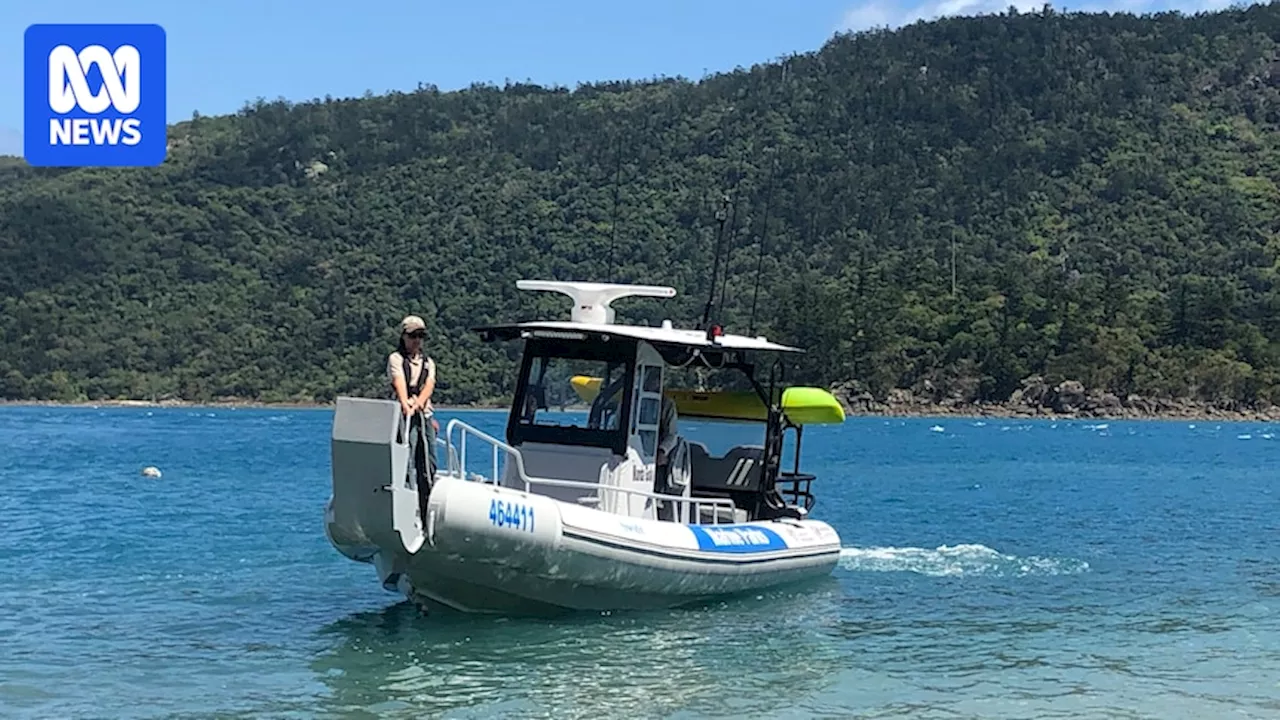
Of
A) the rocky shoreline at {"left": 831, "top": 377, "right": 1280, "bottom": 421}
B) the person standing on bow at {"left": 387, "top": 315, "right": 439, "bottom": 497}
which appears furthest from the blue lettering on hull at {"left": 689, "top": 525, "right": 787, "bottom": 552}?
the rocky shoreline at {"left": 831, "top": 377, "right": 1280, "bottom": 421}

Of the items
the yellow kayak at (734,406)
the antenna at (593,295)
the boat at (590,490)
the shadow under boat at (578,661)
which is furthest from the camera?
the yellow kayak at (734,406)

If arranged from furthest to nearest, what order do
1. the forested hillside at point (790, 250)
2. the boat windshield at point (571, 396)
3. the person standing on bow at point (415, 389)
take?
the forested hillside at point (790, 250), the boat windshield at point (571, 396), the person standing on bow at point (415, 389)

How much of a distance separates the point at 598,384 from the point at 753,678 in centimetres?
401

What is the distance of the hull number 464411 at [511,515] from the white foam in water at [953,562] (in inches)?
362

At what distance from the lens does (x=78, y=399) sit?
152 m

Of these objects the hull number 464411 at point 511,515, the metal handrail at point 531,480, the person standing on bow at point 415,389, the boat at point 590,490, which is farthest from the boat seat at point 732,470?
the person standing on bow at point 415,389

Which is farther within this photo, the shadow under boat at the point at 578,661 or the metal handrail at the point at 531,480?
the metal handrail at the point at 531,480

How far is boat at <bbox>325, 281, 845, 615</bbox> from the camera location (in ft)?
48.2

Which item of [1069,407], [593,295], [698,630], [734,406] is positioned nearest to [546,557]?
[698,630]

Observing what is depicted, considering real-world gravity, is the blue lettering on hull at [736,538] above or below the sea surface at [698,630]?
above

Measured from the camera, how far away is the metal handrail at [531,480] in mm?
15625

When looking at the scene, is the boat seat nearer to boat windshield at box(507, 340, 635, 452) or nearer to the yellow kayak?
the yellow kayak

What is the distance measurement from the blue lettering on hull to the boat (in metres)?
0.02

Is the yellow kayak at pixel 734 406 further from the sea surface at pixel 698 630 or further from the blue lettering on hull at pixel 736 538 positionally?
the blue lettering on hull at pixel 736 538
